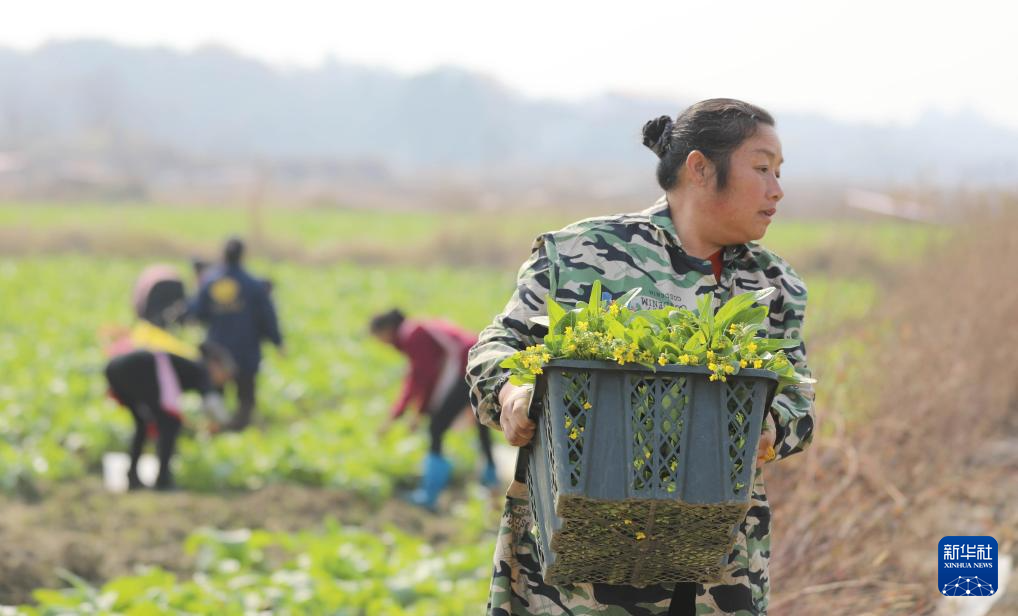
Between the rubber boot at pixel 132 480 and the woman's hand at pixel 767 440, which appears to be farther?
the rubber boot at pixel 132 480

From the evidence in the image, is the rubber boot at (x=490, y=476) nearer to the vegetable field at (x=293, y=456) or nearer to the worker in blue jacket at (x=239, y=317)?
the vegetable field at (x=293, y=456)

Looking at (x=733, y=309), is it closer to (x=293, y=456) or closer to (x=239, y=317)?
(x=293, y=456)

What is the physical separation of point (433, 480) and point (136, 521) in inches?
79.1

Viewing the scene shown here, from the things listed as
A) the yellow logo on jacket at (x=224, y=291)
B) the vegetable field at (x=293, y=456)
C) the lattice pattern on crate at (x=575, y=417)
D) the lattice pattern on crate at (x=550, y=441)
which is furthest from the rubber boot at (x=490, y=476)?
the lattice pattern on crate at (x=575, y=417)

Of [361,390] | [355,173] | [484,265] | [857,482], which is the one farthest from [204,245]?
[355,173]

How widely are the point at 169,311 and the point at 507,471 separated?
13.5 feet

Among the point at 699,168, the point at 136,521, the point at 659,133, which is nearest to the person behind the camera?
the point at 699,168

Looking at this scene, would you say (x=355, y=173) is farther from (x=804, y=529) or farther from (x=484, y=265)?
(x=804, y=529)

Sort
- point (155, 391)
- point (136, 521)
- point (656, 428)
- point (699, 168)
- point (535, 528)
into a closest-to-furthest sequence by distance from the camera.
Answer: point (656, 428), point (535, 528), point (699, 168), point (136, 521), point (155, 391)

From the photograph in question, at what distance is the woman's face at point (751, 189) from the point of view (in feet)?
8.82

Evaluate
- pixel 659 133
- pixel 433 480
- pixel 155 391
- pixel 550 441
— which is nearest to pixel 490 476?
pixel 433 480

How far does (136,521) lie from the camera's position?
7.50 meters

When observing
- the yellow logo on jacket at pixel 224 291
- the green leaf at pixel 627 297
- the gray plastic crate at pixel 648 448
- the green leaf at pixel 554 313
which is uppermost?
the yellow logo on jacket at pixel 224 291

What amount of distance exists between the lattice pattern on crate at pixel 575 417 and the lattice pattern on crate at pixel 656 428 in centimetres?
8
